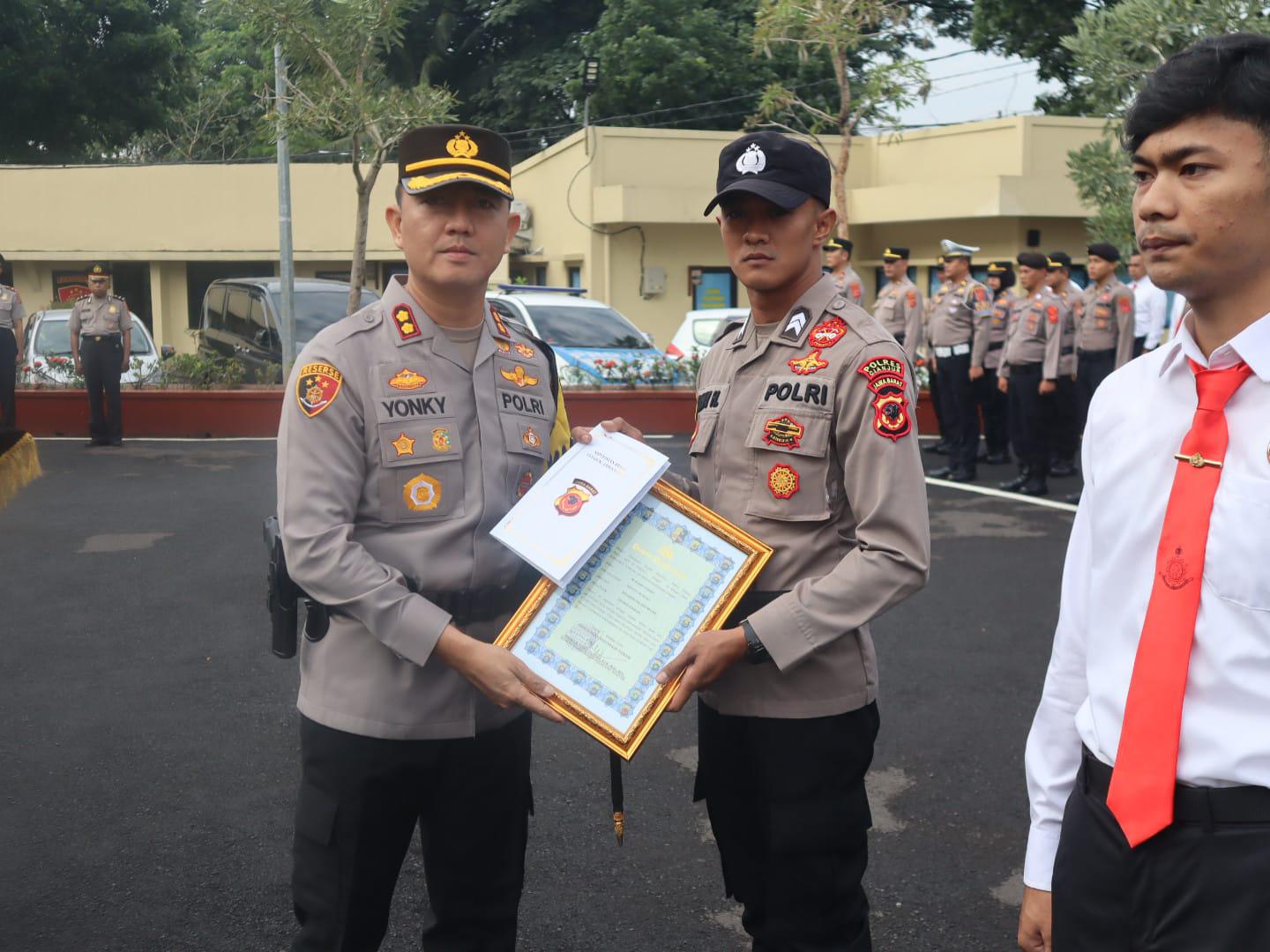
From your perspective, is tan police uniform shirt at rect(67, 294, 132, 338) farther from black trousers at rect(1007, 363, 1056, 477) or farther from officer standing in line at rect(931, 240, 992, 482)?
black trousers at rect(1007, 363, 1056, 477)

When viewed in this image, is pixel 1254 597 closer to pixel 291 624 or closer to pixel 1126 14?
pixel 291 624

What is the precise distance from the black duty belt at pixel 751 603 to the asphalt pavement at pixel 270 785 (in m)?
0.89

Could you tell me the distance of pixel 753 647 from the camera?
8.02 ft

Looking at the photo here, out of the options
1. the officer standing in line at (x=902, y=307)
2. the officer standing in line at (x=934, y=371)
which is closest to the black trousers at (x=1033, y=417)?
the officer standing in line at (x=934, y=371)

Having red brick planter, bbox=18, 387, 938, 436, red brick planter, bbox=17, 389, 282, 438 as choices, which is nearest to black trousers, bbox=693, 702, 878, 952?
red brick planter, bbox=18, 387, 938, 436

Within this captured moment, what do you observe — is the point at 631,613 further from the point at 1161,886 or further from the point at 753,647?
the point at 1161,886

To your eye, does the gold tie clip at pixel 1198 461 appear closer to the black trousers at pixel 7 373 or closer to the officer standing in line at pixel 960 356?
the officer standing in line at pixel 960 356

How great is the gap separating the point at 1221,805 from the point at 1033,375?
369 inches

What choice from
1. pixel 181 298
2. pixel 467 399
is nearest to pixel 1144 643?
pixel 467 399

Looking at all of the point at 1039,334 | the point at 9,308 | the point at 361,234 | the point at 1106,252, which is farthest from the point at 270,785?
the point at 361,234

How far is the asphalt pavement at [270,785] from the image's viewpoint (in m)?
3.43

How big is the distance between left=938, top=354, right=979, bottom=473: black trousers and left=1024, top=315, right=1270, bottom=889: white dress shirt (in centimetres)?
951

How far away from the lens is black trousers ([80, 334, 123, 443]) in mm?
12336

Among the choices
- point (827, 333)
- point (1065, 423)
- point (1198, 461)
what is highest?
point (827, 333)
